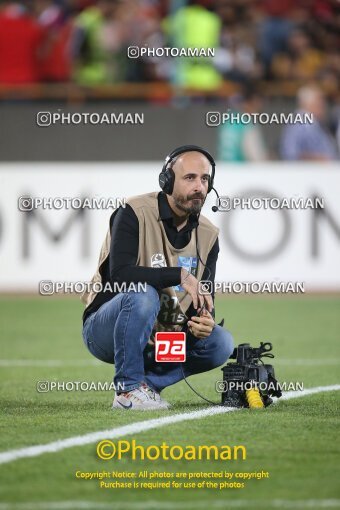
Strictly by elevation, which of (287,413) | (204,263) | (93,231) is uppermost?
(93,231)

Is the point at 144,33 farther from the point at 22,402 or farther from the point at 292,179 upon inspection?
the point at 22,402

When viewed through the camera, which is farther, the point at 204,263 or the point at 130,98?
the point at 130,98

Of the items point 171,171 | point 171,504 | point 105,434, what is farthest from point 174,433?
point 171,171

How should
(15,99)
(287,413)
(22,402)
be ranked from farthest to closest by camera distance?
(15,99), (22,402), (287,413)

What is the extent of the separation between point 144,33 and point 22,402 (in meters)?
9.64

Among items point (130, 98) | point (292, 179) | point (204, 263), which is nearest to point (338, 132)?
point (292, 179)

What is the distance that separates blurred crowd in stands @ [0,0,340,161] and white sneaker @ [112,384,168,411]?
845 cm

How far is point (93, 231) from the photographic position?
577 inches

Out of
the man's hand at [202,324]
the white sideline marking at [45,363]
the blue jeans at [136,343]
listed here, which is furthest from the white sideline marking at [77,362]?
the man's hand at [202,324]

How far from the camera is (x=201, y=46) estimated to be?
1578 cm

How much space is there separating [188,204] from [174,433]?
1.39m

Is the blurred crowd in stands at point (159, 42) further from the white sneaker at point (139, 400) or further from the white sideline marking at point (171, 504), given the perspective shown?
the white sideline marking at point (171, 504)

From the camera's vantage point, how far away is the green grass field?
4684mm

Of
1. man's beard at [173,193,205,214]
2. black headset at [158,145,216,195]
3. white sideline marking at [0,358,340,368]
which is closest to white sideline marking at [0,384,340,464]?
man's beard at [173,193,205,214]
